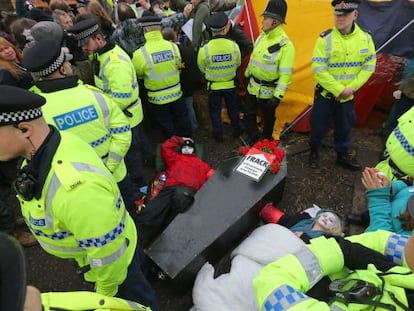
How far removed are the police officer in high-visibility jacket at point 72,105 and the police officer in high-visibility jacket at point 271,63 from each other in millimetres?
2408

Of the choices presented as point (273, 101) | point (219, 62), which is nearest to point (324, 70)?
point (273, 101)

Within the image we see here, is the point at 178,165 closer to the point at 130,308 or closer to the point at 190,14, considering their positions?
the point at 130,308

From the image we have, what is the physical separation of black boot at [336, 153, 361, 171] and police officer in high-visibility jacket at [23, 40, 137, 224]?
10.5ft

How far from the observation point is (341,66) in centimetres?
396

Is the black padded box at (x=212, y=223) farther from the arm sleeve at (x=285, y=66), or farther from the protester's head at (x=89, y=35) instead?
the protester's head at (x=89, y=35)

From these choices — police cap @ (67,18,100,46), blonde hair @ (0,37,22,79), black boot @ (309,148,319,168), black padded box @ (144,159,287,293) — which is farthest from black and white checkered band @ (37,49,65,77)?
black boot @ (309,148,319,168)

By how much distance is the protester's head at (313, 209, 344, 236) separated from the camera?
9.85 feet

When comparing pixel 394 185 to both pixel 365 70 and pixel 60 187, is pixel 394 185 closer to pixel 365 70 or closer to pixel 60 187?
pixel 365 70

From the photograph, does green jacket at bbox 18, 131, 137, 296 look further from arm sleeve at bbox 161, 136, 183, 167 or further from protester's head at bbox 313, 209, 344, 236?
arm sleeve at bbox 161, 136, 183, 167

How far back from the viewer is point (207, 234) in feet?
9.90

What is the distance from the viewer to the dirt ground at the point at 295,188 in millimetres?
3203

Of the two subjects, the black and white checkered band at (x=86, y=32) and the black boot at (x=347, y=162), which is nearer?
the black and white checkered band at (x=86, y=32)

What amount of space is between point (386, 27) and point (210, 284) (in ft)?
14.2

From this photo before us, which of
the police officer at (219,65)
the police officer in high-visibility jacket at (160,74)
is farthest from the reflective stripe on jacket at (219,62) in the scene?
the police officer in high-visibility jacket at (160,74)
